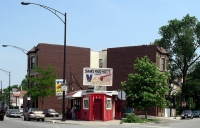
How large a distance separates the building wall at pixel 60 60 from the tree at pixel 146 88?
25862mm

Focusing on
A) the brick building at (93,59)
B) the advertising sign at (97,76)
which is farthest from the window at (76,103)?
→ the brick building at (93,59)

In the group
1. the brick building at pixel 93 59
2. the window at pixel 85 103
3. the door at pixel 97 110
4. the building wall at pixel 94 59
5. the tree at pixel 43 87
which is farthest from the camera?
the building wall at pixel 94 59

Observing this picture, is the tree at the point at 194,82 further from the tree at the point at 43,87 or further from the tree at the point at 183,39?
the tree at the point at 43,87

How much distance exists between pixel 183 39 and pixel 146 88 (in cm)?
3401

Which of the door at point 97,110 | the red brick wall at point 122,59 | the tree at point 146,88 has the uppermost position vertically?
the red brick wall at point 122,59

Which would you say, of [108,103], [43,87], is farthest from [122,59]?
[108,103]

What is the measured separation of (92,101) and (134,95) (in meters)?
5.86

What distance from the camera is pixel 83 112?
40.6 metres

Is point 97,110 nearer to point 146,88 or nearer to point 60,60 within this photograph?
point 146,88

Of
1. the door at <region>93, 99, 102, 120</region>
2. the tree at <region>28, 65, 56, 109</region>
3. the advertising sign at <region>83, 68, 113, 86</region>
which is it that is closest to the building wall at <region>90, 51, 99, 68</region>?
the tree at <region>28, 65, 56, 109</region>

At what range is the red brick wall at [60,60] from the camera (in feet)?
221

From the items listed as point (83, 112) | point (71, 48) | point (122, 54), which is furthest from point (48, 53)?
point (83, 112)

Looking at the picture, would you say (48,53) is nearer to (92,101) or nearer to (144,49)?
(144,49)

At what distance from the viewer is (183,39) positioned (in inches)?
2913
